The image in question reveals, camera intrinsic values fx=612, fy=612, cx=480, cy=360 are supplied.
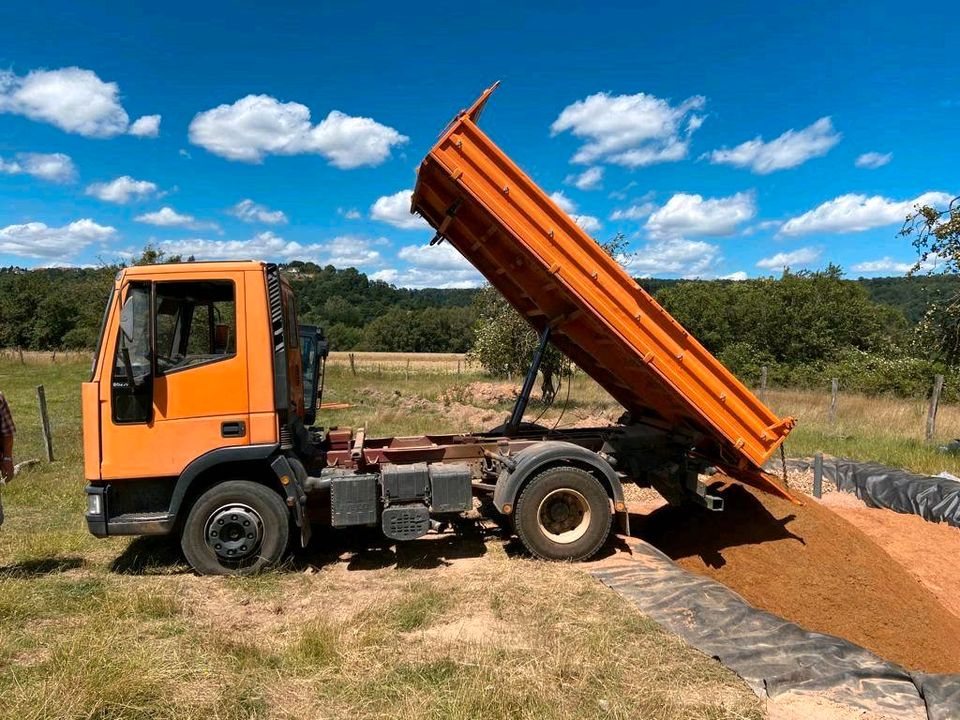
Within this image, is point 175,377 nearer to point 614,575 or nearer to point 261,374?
point 261,374

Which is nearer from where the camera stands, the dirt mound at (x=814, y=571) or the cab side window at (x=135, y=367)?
the cab side window at (x=135, y=367)

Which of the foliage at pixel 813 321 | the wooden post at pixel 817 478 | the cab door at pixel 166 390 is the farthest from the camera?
the foliage at pixel 813 321

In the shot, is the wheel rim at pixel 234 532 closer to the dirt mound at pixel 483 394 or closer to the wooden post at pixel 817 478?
the wooden post at pixel 817 478

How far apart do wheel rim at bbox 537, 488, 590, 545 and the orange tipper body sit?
1292mm

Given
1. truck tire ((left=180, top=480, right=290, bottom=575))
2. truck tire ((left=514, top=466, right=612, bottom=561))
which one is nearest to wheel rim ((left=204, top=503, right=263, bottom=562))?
truck tire ((left=180, top=480, right=290, bottom=575))

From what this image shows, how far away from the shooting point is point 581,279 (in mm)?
5188

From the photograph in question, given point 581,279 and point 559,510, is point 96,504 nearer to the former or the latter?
point 559,510

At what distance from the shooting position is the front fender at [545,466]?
17.9ft

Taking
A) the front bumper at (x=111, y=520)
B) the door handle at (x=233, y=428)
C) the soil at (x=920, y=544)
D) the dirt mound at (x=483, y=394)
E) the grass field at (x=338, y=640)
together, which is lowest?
the soil at (x=920, y=544)

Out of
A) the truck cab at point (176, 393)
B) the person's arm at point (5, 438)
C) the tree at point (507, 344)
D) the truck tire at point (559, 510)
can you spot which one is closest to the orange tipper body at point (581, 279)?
the truck tire at point (559, 510)

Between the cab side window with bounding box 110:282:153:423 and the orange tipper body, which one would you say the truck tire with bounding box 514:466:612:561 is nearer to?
the orange tipper body

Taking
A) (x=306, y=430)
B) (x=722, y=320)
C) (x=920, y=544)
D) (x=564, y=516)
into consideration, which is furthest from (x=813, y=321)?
(x=306, y=430)

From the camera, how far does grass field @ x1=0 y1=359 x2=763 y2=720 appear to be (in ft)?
10.5

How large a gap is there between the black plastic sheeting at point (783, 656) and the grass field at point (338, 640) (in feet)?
0.59
